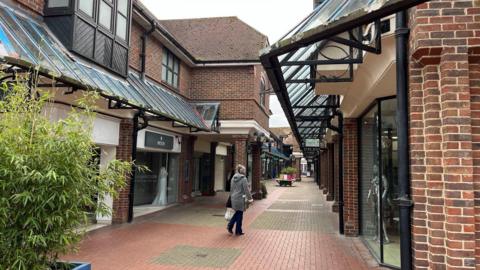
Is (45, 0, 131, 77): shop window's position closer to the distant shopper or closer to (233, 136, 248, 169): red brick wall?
the distant shopper

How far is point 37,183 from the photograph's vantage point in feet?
10.7

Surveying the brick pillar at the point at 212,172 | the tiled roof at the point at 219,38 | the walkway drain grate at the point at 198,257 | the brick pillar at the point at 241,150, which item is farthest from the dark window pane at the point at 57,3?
the brick pillar at the point at 212,172

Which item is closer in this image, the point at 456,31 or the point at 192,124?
the point at 456,31

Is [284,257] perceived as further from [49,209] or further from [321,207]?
[321,207]

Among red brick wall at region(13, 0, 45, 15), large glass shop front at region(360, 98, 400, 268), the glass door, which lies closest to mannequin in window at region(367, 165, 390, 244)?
large glass shop front at region(360, 98, 400, 268)

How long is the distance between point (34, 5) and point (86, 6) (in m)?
1.20

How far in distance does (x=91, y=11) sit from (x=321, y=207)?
11.6 metres

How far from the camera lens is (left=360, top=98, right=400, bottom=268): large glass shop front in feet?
22.4

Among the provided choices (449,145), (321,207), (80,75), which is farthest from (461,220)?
(321,207)

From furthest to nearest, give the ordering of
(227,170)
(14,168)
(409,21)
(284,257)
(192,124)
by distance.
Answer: (227,170) → (192,124) → (284,257) → (409,21) → (14,168)

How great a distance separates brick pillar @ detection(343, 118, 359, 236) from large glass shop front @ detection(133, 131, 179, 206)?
6623 mm

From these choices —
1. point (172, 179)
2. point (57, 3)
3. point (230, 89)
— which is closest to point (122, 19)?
point (57, 3)

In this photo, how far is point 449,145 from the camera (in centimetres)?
370

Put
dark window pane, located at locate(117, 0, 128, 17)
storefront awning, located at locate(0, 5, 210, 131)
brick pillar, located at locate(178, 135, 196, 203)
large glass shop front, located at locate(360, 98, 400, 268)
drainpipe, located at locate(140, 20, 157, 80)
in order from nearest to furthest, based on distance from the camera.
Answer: storefront awning, located at locate(0, 5, 210, 131), large glass shop front, located at locate(360, 98, 400, 268), dark window pane, located at locate(117, 0, 128, 17), drainpipe, located at locate(140, 20, 157, 80), brick pillar, located at locate(178, 135, 196, 203)
